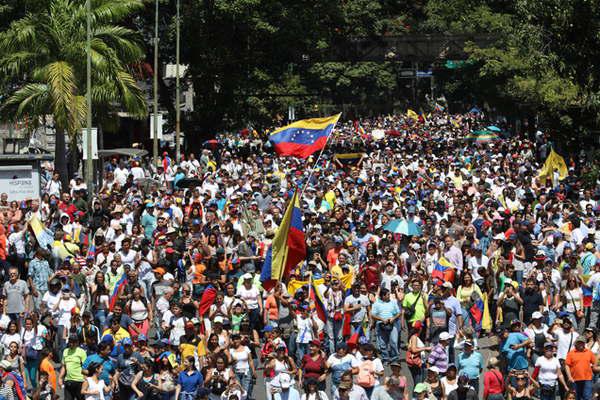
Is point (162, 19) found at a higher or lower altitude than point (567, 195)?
higher

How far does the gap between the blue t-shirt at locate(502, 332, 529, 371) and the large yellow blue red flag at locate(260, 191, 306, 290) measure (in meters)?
3.60

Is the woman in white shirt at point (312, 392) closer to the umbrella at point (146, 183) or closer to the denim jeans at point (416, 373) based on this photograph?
the denim jeans at point (416, 373)

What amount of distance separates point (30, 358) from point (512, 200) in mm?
13440

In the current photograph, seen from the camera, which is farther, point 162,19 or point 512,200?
point 162,19

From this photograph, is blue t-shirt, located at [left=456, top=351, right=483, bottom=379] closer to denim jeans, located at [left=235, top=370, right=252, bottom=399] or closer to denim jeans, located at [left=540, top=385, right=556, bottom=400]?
denim jeans, located at [left=540, top=385, right=556, bottom=400]

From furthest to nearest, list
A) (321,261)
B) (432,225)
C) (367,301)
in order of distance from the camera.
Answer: (432,225)
(321,261)
(367,301)

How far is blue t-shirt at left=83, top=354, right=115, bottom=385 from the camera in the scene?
15.8 m

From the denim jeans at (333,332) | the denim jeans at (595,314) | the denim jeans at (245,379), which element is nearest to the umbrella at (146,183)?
the denim jeans at (333,332)

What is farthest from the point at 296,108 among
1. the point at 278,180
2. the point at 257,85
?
the point at 278,180

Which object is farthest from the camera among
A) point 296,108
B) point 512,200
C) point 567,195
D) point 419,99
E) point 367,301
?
point 419,99

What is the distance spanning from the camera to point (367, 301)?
60.8ft

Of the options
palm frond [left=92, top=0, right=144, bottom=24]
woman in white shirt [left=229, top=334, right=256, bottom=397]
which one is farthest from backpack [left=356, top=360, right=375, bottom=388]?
palm frond [left=92, top=0, right=144, bottom=24]

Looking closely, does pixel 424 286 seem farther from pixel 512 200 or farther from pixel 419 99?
pixel 419 99

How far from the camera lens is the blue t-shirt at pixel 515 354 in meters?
16.2
